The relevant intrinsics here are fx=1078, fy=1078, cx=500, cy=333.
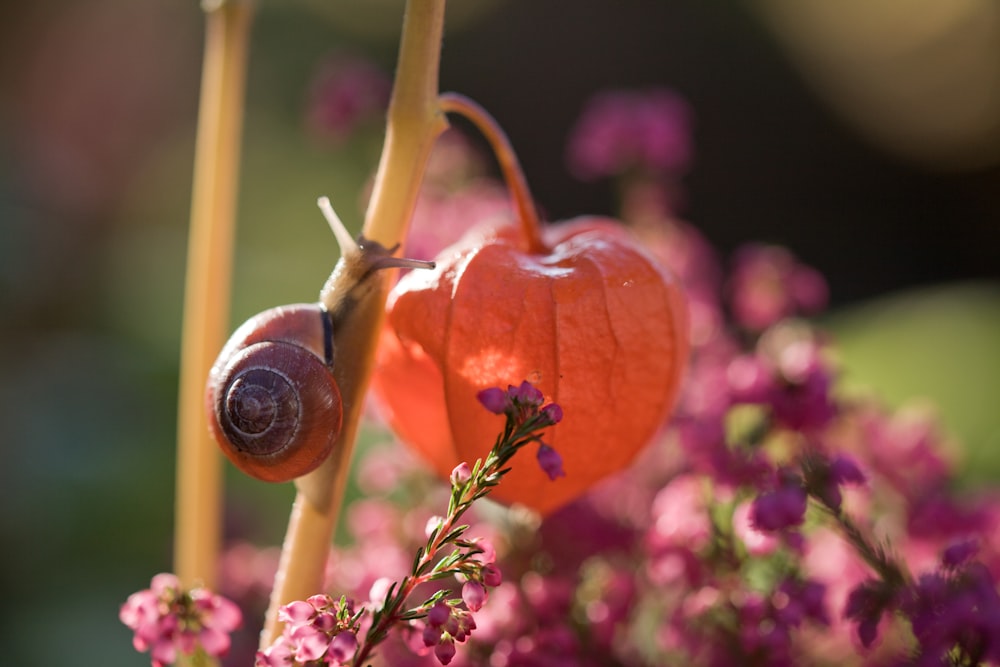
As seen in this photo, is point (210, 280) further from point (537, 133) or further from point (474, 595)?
point (537, 133)

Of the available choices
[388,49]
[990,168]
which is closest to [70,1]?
[388,49]

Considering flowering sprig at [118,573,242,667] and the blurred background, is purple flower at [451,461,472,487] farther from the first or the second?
the blurred background

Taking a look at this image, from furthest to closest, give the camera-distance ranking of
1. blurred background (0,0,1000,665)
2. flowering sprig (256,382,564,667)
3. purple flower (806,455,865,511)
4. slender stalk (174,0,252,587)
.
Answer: blurred background (0,0,1000,665) → slender stalk (174,0,252,587) → purple flower (806,455,865,511) → flowering sprig (256,382,564,667)

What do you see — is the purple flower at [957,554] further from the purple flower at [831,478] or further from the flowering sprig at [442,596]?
the flowering sprig at [442,596]

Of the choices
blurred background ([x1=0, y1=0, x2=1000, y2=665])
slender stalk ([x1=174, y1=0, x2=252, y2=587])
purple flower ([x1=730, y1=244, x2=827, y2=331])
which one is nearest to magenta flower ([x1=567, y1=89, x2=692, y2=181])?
purple flower ([x1=730, y1=244, x2=827, y2=331])

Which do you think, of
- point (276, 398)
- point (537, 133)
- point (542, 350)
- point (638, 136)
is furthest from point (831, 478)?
point (537, 133)

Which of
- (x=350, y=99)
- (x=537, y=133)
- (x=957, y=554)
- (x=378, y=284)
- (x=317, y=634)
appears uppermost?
(x=537, y=133)

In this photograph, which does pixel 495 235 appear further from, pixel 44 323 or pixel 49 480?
pixel 44 323
